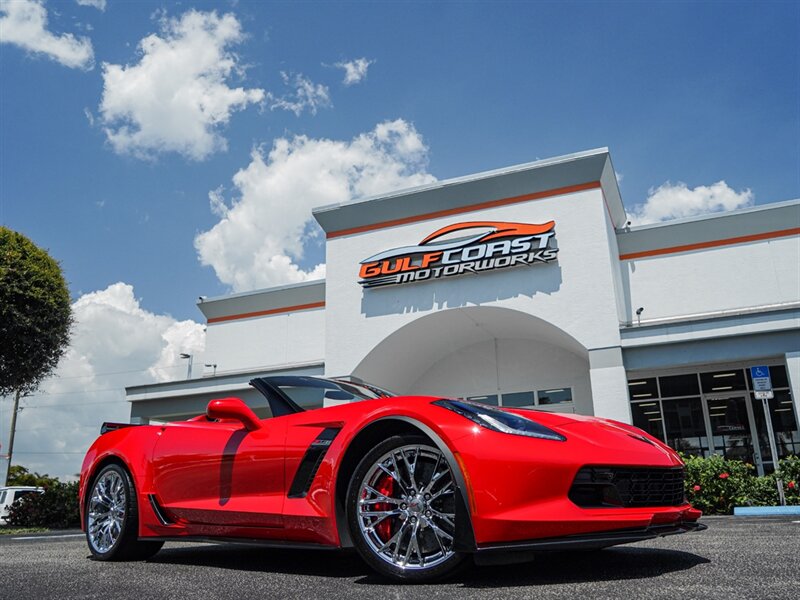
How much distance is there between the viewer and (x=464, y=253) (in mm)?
14953

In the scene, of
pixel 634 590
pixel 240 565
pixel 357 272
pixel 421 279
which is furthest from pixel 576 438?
pixel 357 272

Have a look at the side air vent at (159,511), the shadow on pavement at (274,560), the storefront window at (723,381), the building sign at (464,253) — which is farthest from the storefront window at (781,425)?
the side air vent at (159,511)

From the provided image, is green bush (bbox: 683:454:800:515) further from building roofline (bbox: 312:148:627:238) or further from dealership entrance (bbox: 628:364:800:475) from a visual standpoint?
building roofline (bbox: 312:148:627:238)

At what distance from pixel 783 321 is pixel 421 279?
753 centimetres

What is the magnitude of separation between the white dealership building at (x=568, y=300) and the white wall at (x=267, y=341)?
2.05 meters

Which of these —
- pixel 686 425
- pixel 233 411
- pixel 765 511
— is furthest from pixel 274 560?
pixel 686 425

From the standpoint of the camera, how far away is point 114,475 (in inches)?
185

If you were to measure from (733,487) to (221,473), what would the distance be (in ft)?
30.5

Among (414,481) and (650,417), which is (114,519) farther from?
(650,417)

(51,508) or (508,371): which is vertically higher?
(508,371)

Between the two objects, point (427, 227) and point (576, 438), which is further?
point (427, 227)

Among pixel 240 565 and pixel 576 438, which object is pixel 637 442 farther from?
pixel 240 565

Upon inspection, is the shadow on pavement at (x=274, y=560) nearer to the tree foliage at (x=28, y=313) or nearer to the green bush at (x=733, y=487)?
the green bush at (x=733, y=487)

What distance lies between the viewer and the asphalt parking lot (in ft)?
8.10
